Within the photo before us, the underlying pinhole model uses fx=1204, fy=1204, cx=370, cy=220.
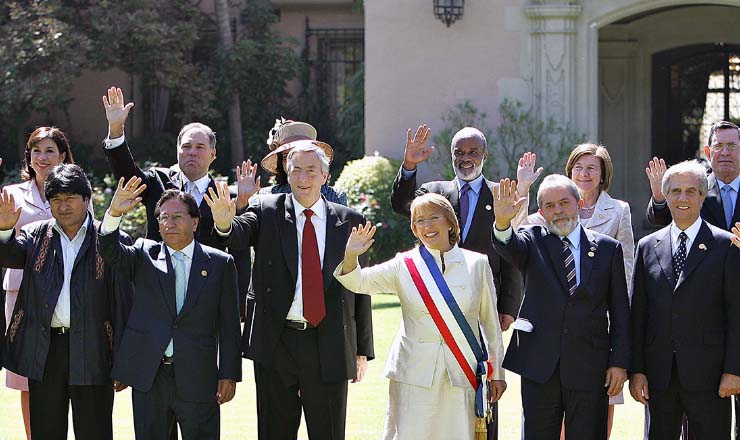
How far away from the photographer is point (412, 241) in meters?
15.7

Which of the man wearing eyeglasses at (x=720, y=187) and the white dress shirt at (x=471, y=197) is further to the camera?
the white dress shirt at (x=471, y=197)

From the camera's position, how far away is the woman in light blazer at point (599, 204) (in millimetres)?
7117

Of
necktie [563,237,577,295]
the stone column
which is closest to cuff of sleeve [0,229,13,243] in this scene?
necktie [563,237,577,295]

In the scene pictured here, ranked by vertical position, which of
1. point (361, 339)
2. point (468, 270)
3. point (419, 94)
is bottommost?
point (361, 339)

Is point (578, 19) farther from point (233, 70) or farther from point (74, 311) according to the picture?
point (74, 311)

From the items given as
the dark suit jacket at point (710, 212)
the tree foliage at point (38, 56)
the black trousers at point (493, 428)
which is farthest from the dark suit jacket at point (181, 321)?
the tree foliage at point (38, 56)

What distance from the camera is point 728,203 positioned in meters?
7.03

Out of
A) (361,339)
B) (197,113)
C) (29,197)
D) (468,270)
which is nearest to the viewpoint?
(468,270)

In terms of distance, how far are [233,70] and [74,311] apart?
565 inches

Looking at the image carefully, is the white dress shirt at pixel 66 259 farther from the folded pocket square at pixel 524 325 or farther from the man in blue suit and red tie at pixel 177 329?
the folded pocket square at pixel 524 325

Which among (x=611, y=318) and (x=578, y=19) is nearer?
(x=611, y=318)

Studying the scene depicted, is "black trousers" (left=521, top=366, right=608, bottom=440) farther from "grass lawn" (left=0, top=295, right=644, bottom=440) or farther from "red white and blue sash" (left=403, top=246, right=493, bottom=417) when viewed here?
"grass lawn" (left=0, top=295, right=644, bottom=440)

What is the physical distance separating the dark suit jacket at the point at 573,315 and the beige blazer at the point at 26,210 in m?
2.91

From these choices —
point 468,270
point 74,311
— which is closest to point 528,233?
point 468,270
